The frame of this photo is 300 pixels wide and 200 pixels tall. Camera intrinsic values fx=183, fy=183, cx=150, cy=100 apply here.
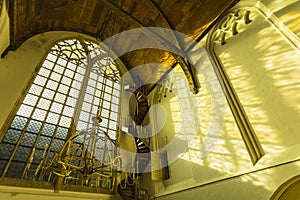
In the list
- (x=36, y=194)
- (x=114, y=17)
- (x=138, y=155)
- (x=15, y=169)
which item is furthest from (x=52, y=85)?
(x=138, y=155)

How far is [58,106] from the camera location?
5285 mm

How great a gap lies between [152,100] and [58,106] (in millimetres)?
3288

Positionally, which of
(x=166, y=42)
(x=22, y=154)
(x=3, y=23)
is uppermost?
(x=166, y=42)

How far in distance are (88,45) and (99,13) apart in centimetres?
137

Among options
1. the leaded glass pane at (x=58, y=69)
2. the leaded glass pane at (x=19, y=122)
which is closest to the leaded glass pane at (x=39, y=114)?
the leaded glass pane at (x=19, y=122)

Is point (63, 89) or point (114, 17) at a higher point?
point (114, 17)

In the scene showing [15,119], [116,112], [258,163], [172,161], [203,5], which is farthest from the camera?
[116,112]

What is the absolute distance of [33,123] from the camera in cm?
470

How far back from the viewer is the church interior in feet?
10.2

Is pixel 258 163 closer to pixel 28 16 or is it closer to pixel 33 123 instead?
pixel 33 123

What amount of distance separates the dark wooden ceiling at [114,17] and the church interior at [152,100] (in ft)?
0.12

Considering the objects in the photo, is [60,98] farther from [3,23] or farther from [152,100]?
[152,100]

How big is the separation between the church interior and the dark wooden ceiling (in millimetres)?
36

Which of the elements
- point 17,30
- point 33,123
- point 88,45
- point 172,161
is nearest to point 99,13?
point 88,45
